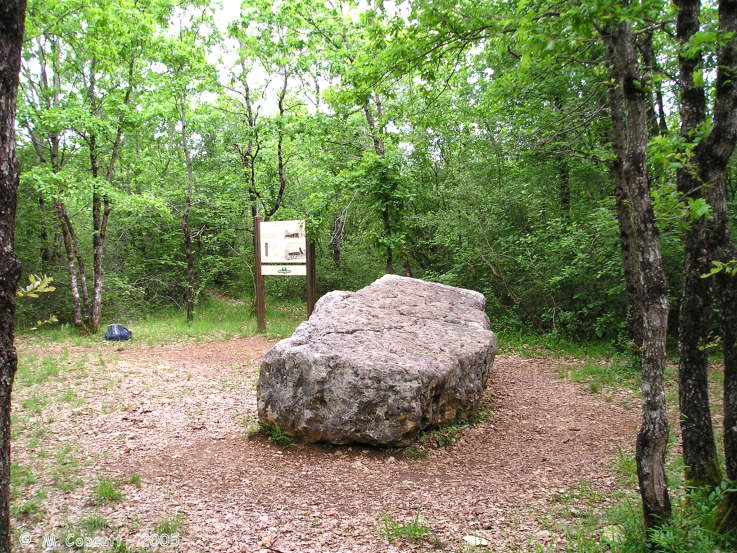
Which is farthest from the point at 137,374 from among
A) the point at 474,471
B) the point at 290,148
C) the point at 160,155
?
the point at 160,155

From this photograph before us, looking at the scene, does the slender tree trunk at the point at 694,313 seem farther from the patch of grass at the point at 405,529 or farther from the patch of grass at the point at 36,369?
the patch of grass at the point at 36,369

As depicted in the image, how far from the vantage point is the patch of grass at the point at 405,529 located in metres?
3.16

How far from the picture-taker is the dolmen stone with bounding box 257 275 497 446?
181 inches

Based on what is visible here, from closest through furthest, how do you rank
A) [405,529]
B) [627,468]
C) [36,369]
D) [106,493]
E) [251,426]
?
[405,529]
[106,493]
[627,468]
[251,426]
[36,369]

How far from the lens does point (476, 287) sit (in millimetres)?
10766

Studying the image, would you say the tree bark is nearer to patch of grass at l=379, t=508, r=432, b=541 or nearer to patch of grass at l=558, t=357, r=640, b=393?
patch of grass at l=379, t=508, r=432, b=541

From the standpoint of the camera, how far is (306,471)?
4316 mm

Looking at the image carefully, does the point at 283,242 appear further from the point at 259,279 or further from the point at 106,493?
the point at 106,493

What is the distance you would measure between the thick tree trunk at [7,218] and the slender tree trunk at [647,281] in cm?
309

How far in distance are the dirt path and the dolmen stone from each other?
275 mm

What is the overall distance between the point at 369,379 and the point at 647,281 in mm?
2777

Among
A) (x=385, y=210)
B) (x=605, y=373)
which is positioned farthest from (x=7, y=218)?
(x=385, y=210)

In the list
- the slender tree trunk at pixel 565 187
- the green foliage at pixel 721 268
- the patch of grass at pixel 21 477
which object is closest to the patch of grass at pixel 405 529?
the green foliage at pixel 721 268

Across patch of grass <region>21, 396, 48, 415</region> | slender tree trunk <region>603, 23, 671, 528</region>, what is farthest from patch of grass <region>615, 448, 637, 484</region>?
patch of grass <region>21, 396, 48, 415</region>
